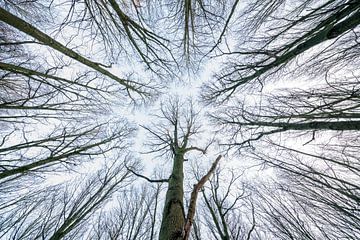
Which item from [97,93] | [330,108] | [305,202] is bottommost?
[305,202]

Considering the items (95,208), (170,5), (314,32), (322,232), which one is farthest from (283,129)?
(95,208)

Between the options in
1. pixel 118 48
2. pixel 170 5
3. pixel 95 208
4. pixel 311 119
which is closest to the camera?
pixel 170 5

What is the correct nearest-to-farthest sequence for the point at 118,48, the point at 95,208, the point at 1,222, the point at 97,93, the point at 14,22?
the point at 14,22 < the point at 118,48 < the point at 97,93 < the point at 1,222 < the point at 95,208

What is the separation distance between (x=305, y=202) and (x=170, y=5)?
5.91 m

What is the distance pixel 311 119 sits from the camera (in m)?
3.51

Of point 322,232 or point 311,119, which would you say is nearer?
point 311,119

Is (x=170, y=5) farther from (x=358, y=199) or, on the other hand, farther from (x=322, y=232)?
(x=322, y=232)

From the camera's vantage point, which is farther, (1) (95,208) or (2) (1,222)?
(1) (95,208)

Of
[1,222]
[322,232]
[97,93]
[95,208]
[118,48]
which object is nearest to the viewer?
[118,48]

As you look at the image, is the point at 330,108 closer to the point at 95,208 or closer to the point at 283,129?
the point at 283,129

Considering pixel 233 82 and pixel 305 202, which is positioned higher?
pixel 233 82

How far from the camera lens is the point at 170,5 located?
10.3ft

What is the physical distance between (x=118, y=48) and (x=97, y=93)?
1429 mm

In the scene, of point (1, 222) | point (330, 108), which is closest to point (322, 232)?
point (330, 108)
